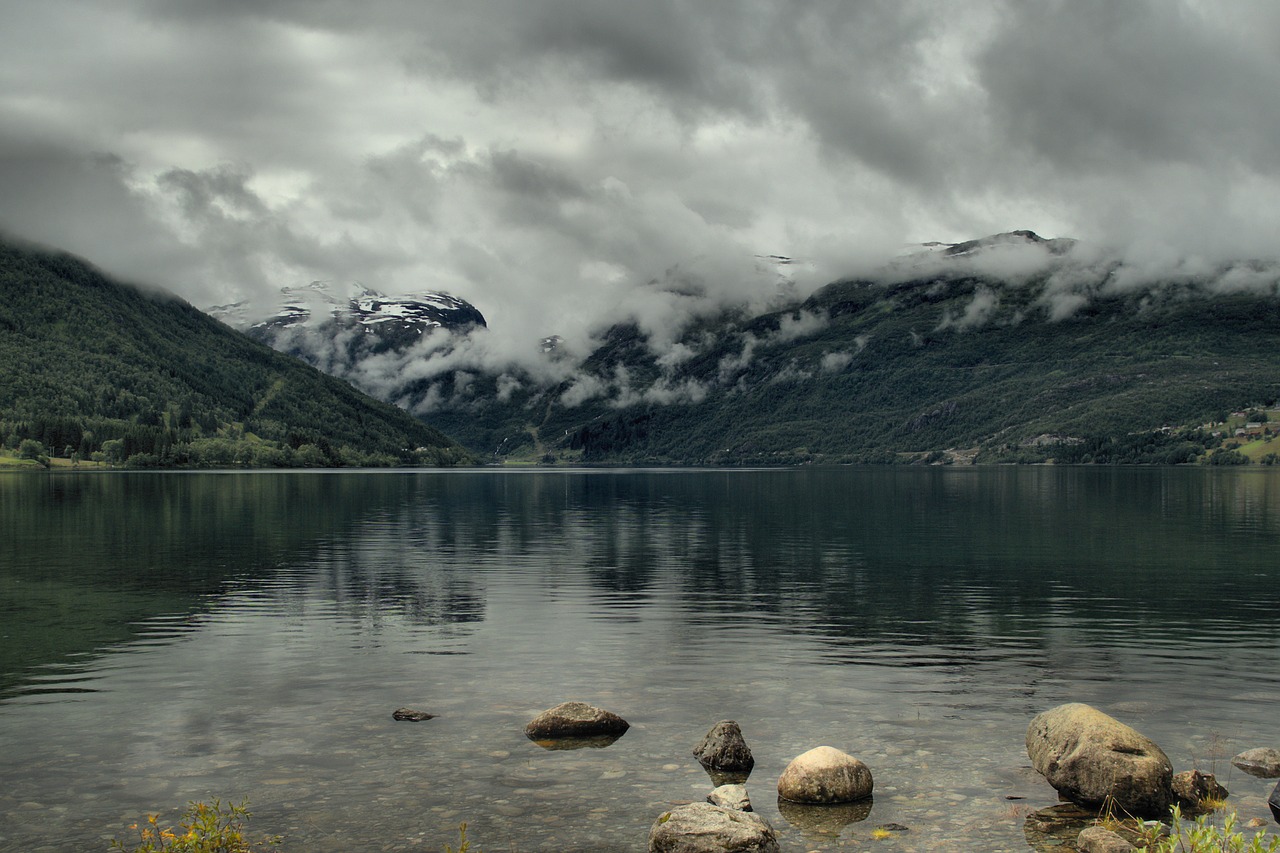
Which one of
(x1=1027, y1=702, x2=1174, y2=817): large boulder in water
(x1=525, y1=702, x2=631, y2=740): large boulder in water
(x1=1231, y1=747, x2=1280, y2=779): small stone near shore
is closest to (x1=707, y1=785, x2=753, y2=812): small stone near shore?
(x1=525, y1=702, x2=631, y2=740): large boulder in water

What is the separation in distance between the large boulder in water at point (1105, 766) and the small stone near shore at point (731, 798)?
8072mm

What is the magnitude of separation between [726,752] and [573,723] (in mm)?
5183

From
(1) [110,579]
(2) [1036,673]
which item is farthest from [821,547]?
(1) [110,579]

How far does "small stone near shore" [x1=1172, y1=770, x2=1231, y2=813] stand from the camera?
883 inches

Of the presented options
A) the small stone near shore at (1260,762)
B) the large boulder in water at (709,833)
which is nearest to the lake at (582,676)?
the small stone near shore at (1260,762)

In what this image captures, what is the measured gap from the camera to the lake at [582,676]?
74.5ft

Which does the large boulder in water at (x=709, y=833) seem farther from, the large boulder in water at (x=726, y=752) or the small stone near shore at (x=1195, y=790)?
the small stone near shore at (x=1195, y=790)

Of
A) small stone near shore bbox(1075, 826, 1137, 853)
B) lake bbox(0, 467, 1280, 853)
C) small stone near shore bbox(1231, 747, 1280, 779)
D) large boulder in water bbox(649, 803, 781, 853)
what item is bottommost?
lake bbox(0, 467, 1280, 853)

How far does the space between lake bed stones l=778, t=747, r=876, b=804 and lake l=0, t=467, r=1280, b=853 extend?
0.57 m

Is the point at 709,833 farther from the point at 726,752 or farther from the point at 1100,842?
the point at 1100,842

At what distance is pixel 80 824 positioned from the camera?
21.3 m

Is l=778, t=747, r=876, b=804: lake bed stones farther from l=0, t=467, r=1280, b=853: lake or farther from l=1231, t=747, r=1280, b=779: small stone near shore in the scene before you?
l=1231, t=747, r=1280, b=779: small stone near shore

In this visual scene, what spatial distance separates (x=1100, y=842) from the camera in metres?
19.4

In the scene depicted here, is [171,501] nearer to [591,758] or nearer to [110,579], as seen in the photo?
[110,579]
